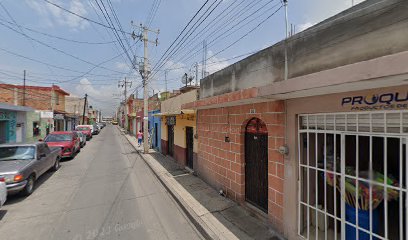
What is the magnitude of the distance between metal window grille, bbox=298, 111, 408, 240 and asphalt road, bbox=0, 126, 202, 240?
8.27ft

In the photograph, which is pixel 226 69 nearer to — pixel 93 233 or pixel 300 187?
pixel 300 187

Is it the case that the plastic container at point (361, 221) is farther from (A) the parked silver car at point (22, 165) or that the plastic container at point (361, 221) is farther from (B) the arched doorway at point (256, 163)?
(A) the parked silver car at point (22, 165)

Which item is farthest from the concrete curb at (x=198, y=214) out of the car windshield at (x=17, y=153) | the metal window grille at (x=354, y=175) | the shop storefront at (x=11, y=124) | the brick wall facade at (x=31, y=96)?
the brick wall facade at (x=31, y=96)

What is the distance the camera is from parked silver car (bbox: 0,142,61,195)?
6328 mm

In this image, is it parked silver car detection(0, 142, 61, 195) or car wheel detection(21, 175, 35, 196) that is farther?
car wheel detection(21, 175, 35, 196)

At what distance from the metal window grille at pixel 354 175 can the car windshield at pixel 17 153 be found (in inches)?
355

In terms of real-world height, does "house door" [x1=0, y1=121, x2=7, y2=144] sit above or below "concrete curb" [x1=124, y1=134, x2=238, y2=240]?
above

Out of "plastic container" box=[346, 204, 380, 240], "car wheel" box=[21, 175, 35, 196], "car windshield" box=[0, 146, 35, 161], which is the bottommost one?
"car wheel" box=[21, 175, 35, 196]

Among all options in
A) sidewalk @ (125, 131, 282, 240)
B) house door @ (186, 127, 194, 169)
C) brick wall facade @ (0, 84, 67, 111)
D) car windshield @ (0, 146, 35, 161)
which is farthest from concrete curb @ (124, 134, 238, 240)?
brick wall facade @ (0, 84, 67, 111)

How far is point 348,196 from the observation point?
3.44m

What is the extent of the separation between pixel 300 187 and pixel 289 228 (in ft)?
2.86

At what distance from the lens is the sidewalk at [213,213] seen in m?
4.57

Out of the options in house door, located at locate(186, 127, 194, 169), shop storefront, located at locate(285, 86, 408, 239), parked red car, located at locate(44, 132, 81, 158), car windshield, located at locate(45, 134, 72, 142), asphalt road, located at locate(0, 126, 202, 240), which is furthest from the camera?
car windshield, located at locate(45, 134, 72, 142)

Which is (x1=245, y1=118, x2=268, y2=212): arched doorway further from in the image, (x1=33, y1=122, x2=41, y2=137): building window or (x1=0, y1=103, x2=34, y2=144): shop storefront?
(x1=33, y1=122, x2=41, y2=137): building window
